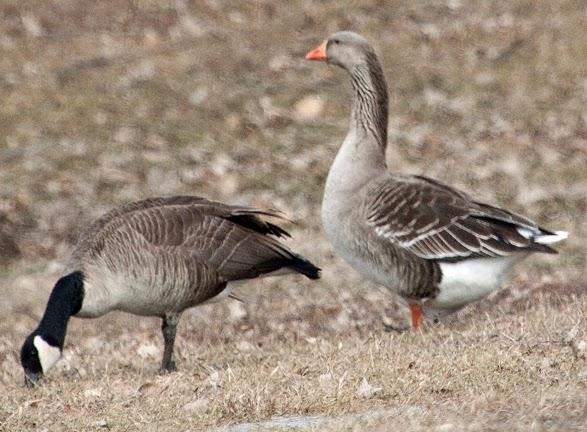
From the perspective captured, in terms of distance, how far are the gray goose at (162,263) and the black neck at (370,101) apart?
4.06 ft

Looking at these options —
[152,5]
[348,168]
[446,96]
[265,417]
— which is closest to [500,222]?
[348,168]

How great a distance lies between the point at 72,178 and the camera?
50.9ft

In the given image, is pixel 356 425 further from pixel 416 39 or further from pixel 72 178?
pixel 416 39

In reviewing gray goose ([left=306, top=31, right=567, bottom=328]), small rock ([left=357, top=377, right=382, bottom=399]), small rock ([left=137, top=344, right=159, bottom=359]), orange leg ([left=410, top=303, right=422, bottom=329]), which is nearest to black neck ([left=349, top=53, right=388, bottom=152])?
gray goose ([left=306, top=31, right=567, bottom=328])

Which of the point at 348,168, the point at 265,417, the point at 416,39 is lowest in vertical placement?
the point at 265,417

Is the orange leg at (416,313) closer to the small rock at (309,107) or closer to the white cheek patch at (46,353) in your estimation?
the white cheek patch at (46,353)

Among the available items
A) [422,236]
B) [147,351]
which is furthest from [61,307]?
[422,236]

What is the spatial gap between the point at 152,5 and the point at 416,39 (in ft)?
14.0

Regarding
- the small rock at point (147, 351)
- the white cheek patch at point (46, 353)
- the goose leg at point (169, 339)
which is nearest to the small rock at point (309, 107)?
the small rock at point (147, 351)

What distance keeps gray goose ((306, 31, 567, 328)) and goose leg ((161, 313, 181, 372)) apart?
140 cm

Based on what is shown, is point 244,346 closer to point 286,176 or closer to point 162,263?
point 162,263

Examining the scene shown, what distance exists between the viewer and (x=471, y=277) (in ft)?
31.0

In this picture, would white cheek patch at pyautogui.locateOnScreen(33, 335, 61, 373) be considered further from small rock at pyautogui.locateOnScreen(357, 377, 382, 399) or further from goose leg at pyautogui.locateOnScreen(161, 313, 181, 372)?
small rock at pyautogui.locateOnScreen(357, 377, 382, 399)

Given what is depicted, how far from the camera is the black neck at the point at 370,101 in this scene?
10.4 metres
